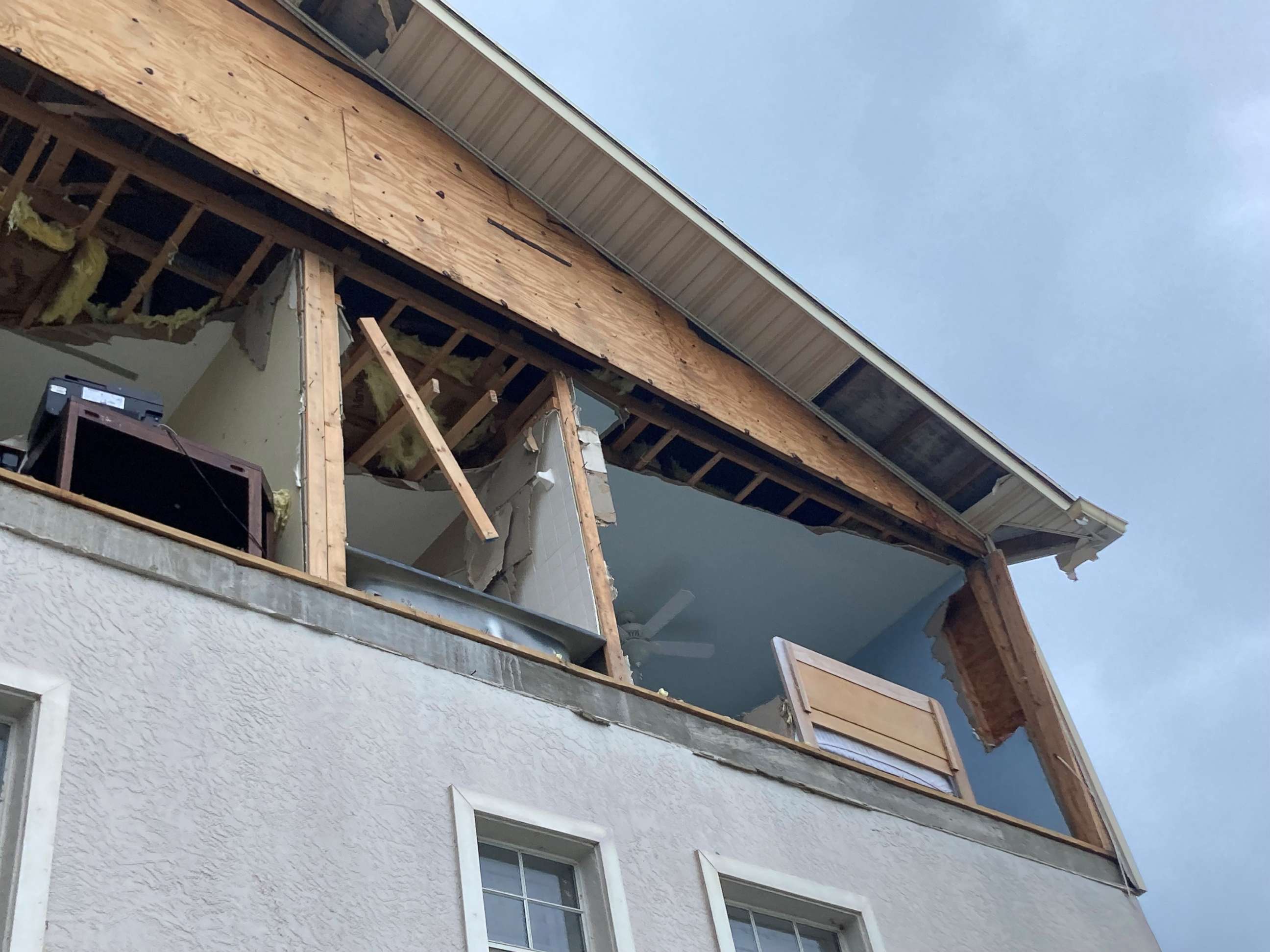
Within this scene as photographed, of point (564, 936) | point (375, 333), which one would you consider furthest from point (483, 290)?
point (564, 936)

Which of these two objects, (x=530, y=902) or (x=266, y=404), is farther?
(x=266, y=404)

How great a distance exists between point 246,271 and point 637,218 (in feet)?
11.0

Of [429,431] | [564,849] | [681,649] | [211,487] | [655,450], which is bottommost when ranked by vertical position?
[564,849]

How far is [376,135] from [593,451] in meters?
2.63

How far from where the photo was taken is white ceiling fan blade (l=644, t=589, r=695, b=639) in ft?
37.2

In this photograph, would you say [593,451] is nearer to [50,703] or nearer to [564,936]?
[564,936]

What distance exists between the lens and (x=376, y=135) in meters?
9.29

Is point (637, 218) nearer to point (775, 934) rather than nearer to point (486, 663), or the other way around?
point (486, 663)

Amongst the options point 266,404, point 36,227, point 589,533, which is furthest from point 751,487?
point 36,227

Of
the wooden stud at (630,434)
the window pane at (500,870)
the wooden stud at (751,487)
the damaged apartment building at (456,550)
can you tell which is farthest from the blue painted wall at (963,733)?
the window pane at (500,870)

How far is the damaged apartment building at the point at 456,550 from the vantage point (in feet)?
17.2

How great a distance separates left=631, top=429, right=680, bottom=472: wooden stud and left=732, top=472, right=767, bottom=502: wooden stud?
2.70 ft

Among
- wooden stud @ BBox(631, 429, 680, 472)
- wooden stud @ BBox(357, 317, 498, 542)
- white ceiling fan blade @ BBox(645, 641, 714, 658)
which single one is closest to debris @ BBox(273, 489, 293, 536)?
wooden stud @ BBox(357, 317, 498, 542)

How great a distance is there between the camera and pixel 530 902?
5.93 metres
